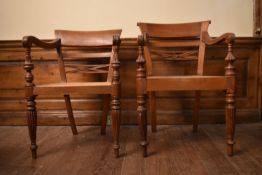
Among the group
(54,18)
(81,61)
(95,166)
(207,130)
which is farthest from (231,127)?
(54,18)

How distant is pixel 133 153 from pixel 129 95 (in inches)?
28.6

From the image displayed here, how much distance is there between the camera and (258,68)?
2070mm

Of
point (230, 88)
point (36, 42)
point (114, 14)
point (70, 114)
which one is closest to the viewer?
point (230, 88)

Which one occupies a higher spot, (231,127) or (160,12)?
(160,12)

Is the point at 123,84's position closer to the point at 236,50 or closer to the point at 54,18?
the point at 54,18

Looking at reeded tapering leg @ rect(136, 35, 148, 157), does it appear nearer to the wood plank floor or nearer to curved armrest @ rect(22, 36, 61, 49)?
the wood plank floor

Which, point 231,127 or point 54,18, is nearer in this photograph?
point 231,127

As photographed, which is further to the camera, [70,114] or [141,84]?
[70,114]

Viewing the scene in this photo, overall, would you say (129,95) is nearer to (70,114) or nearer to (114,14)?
(70,114)

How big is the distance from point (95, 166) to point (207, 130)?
99 centimetres

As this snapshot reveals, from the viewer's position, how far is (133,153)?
1.43 m

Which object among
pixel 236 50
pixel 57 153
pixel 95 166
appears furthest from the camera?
pixel 236 50

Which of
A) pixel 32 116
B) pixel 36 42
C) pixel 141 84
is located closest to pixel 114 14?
pixel 36 42

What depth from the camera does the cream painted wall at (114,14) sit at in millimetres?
2021
